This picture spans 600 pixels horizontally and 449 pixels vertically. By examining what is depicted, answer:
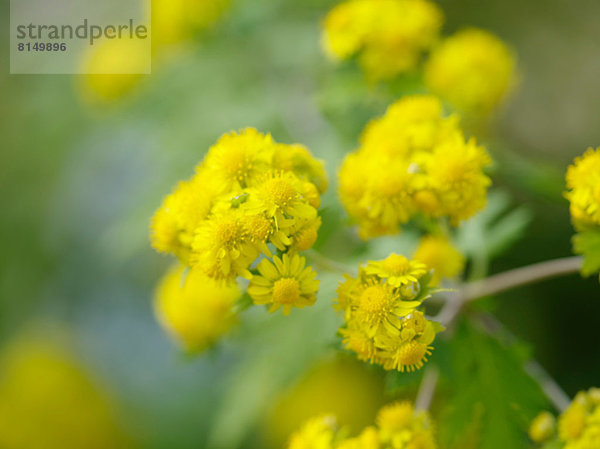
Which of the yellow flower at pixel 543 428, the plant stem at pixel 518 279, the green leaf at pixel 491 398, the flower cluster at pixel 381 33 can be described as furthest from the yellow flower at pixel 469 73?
the yellow flower at pixel 543 428

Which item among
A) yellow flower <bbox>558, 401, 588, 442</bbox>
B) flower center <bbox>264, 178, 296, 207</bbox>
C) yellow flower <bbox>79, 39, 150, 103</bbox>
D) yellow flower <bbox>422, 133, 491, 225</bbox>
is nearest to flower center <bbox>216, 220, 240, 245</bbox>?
flower center <bbox>264, 178, 296, 207</bbox>

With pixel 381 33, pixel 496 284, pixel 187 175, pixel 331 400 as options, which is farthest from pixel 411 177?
pixel 331 400

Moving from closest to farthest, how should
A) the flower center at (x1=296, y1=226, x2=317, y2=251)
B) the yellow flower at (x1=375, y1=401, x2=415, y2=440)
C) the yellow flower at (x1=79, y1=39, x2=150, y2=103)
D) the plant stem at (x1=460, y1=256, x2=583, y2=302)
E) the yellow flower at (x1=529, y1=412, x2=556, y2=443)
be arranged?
1. the flower center at (x1=296, y1=226, x2=317, y2=251)
2. the yellow flower at (x1=375, y1=401, x2=415, y2=440)
3. the yellow flower at (x1=529, y1=412, x2=556, y2=443)
4. the plant stem at (x1=460, y1=256, x2=583, y2=302)
5. the yellow flower at (x1=79, y1=39, x2=150, y2=103)

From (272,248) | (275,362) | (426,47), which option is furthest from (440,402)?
(272,248)

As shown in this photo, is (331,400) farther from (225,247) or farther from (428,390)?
(225,247)

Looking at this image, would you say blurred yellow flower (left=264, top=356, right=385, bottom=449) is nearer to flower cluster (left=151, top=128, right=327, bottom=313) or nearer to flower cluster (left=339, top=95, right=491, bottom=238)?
flower cluster (left=339, top=95, right=491, bottom=238)
